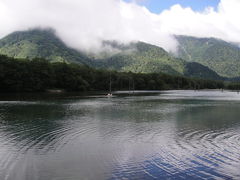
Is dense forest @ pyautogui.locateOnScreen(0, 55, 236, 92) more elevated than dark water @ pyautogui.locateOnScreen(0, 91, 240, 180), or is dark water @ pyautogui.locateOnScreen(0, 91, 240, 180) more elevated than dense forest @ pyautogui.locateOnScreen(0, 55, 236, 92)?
dense forest @ pyautogui.locateOnScreen(0, 55, 236, 92)

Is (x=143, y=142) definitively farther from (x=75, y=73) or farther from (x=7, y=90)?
(x=75, y=73)

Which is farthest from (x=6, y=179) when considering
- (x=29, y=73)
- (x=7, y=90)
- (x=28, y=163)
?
(x=29, y=73)

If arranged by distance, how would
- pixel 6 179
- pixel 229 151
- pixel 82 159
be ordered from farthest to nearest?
pixel 229 151 < pixel 82 159 < pixel 6 179

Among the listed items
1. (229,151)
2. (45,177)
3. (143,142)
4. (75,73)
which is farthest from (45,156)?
(75,73)

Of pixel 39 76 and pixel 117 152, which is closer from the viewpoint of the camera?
pixel 117 152

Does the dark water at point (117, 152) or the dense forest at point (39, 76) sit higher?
the dense forest at point (39, 76)

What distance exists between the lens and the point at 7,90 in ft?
433

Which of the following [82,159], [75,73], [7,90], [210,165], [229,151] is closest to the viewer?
[210,165]

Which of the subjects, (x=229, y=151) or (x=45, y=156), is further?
(x=229, y=151)

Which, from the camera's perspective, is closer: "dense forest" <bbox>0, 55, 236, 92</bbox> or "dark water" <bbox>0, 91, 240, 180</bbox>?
"dark water" <bbox>0, 91, 240, 180</bbox>

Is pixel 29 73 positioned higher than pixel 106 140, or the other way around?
pixel 29 73

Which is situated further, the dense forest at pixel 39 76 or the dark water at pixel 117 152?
the dense forest at pixel 39 76

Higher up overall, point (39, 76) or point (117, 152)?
point (39, 76)

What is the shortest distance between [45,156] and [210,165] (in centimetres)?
1140
